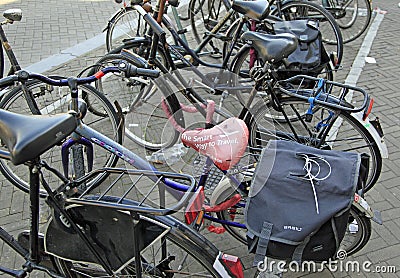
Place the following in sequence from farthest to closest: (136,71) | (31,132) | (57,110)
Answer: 1. (57,110)
2. (136,71)
3. (31,132)

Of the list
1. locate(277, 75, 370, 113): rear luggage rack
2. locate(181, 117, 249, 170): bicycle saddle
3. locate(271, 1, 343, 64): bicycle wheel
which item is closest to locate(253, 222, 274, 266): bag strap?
locate(181, 117, 249, 170): bicycle saddle

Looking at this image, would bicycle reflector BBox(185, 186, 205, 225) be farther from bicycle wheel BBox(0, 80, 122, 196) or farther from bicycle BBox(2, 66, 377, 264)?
bicycle wheel BBox(0, 80, 122, 196)

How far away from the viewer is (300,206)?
2.29 metres

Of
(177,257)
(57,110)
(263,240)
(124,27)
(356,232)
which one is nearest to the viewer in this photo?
(263,240)

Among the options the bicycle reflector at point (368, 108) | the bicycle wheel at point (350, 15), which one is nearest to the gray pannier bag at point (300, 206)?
the bicycle reflector at point (368, 108)

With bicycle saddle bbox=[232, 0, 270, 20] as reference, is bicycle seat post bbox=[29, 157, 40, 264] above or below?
below

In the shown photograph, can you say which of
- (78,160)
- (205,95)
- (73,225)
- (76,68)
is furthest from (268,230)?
(76,68)

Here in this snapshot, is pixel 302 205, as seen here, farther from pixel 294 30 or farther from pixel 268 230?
pixel 294 30

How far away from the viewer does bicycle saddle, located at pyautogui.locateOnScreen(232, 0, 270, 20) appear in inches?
150

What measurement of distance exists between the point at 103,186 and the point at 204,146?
1.64 m

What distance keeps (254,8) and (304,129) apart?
1242 millimetres

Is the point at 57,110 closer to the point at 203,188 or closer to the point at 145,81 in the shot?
the point at 145,81

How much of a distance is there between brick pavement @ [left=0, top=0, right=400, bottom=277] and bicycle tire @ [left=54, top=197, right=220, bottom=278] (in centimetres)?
57

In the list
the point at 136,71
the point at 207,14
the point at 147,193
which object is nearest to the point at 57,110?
the point at 136,71
